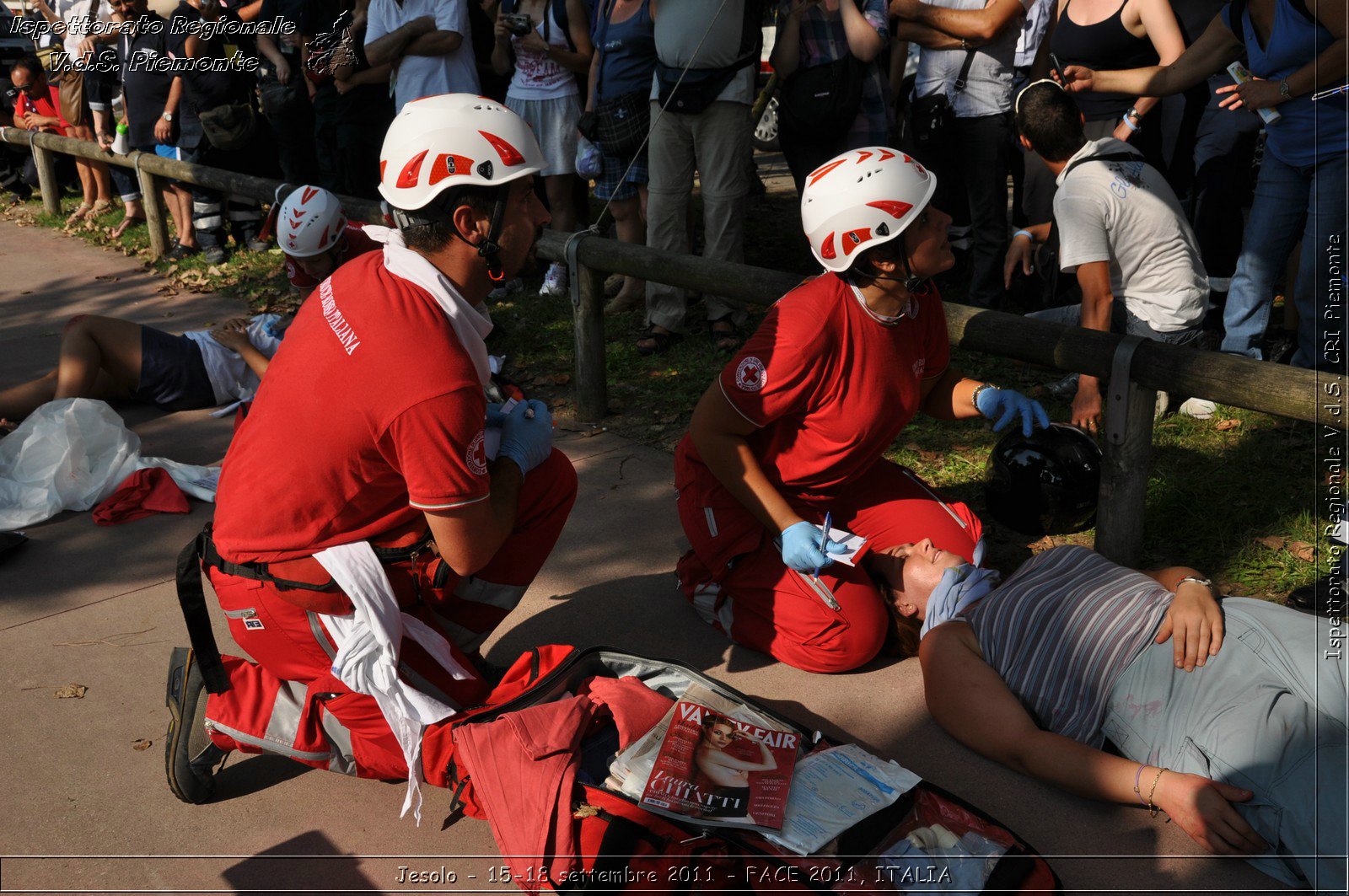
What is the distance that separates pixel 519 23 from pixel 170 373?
3049mm

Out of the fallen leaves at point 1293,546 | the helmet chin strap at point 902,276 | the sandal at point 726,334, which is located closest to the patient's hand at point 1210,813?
the helmet chin strap at point 902,276

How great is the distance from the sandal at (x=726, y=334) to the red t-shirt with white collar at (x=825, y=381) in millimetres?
2519

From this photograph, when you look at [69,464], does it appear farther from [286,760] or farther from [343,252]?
[286,760]

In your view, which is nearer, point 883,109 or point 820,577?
point 820,577

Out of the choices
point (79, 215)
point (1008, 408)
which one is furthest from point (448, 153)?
point (79, 215)

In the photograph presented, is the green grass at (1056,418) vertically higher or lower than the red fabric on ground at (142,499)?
lower

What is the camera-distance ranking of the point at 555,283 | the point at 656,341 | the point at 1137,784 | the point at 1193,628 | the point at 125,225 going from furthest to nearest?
the point at 125,225 < the point at 555,283 < the point at 656,341 < the point at 1193,628 < the point at 1137,784

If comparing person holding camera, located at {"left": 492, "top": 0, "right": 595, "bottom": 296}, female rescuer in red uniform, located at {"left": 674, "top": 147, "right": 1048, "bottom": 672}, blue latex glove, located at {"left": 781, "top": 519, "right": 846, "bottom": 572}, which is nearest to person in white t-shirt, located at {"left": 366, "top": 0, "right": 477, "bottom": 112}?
person holding camera, located at {"left": 492, "top": 0, "right": 595, "bottom": 296}

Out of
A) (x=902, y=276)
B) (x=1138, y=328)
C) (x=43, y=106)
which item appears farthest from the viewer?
(x=43, y=106)

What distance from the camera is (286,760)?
10.4 ft

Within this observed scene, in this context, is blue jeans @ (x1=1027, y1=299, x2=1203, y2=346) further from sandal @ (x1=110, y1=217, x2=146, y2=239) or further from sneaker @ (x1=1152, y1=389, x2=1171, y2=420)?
sandal @ (x1=110, y1=217, x2=146, y2=239)

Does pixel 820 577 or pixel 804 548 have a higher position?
pixel 804 548

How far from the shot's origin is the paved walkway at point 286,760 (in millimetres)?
2719

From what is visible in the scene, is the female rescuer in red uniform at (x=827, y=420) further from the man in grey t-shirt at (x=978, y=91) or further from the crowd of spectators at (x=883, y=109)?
the man in grey t-shirt at (x=978, y=91)
